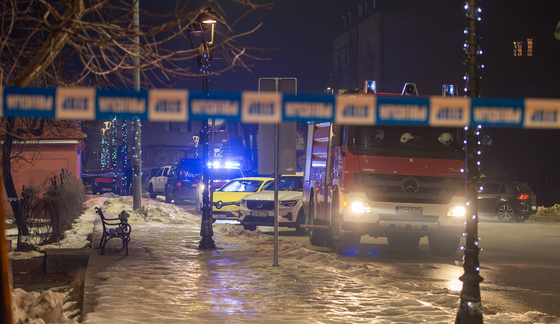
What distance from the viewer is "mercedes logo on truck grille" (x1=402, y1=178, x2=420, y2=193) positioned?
11.8 metres

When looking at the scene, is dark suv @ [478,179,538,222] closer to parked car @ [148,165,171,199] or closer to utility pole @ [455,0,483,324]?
utility pole @ [455,0,483,324]

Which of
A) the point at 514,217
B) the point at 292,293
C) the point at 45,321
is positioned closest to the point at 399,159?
the point at 292,293

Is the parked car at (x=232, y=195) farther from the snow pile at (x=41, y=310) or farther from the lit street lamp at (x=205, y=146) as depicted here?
the snow pile at (x=41, y=310)

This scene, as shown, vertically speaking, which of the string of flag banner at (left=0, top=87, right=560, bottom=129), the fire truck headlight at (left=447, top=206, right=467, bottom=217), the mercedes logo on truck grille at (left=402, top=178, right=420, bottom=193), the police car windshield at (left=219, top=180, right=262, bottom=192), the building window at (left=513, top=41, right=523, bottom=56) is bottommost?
the fire truck headlight at (left=447, top=206, right=467, bottom=217)

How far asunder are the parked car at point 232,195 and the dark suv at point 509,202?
30.1ft

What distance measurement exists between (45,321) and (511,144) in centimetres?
3570

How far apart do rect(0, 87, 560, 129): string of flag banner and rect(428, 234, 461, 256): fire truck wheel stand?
6839 millimetres

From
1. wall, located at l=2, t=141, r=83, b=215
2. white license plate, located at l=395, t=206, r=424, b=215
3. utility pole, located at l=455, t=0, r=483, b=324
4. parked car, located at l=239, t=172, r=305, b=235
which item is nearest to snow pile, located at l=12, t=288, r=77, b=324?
utility pole, located at l=455, t=0, r=483, b=324

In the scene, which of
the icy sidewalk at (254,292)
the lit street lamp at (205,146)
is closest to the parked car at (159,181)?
the lit street lamp at (205,146)

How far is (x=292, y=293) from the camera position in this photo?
309 inches

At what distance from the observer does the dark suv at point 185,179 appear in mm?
28797

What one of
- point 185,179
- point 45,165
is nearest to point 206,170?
point 45,165

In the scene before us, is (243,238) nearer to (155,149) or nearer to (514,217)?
(514,217)

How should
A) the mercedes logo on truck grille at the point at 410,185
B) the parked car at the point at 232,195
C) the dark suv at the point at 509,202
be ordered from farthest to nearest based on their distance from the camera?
the dark suv at the point at 509,202 < the parked car at the point at 232,195 < the mercedes logo on truck grille at the point at 410,185
